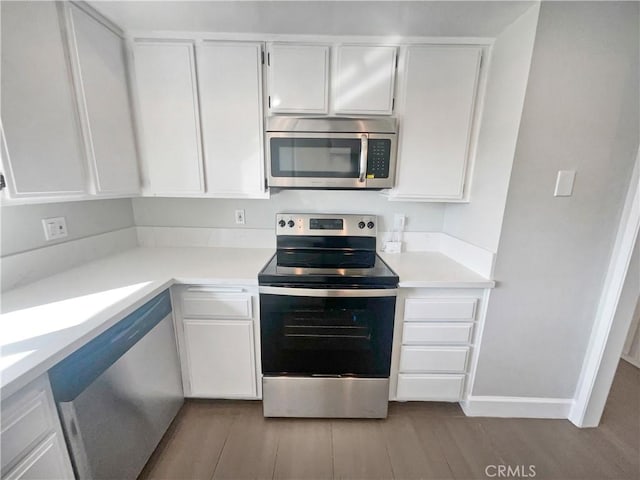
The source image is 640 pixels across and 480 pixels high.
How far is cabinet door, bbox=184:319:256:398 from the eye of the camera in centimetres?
147

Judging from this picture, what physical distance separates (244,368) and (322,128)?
57.8 inches

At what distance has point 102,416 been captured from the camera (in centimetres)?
98

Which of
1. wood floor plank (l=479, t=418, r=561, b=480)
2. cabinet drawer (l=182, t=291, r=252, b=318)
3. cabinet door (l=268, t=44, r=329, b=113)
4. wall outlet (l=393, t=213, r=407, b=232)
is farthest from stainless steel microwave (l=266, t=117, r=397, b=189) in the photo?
wood floor plank (l=479, t=418, r=561, b=480)

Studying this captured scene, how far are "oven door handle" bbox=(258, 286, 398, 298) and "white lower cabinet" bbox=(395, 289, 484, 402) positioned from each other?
165 mm

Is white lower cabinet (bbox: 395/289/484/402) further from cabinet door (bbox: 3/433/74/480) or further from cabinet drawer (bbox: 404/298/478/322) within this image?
cabinet door (bbox: 3/433/74/480)

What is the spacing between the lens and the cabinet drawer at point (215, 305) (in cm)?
143

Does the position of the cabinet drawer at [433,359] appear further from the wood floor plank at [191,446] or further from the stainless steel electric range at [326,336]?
the wood floor plank at [191,446]

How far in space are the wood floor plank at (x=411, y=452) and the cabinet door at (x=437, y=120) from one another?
4.59ft

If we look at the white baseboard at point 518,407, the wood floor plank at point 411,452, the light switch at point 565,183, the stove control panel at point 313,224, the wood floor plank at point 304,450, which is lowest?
the wood floor plank at point 411,452

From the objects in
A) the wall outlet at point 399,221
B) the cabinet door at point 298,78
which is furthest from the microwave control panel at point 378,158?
the wall outlet at point 399,221

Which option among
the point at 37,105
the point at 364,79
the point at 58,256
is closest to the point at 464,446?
the point at 364,79

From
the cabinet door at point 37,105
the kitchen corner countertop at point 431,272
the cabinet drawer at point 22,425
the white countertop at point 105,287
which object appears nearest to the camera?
the cabinet drawer at point 22,425

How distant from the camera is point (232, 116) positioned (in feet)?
4.99

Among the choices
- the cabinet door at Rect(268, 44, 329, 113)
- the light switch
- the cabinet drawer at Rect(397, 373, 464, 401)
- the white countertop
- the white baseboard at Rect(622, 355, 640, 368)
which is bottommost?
the white baseboard at Rect(622, 355, 640, 368)
